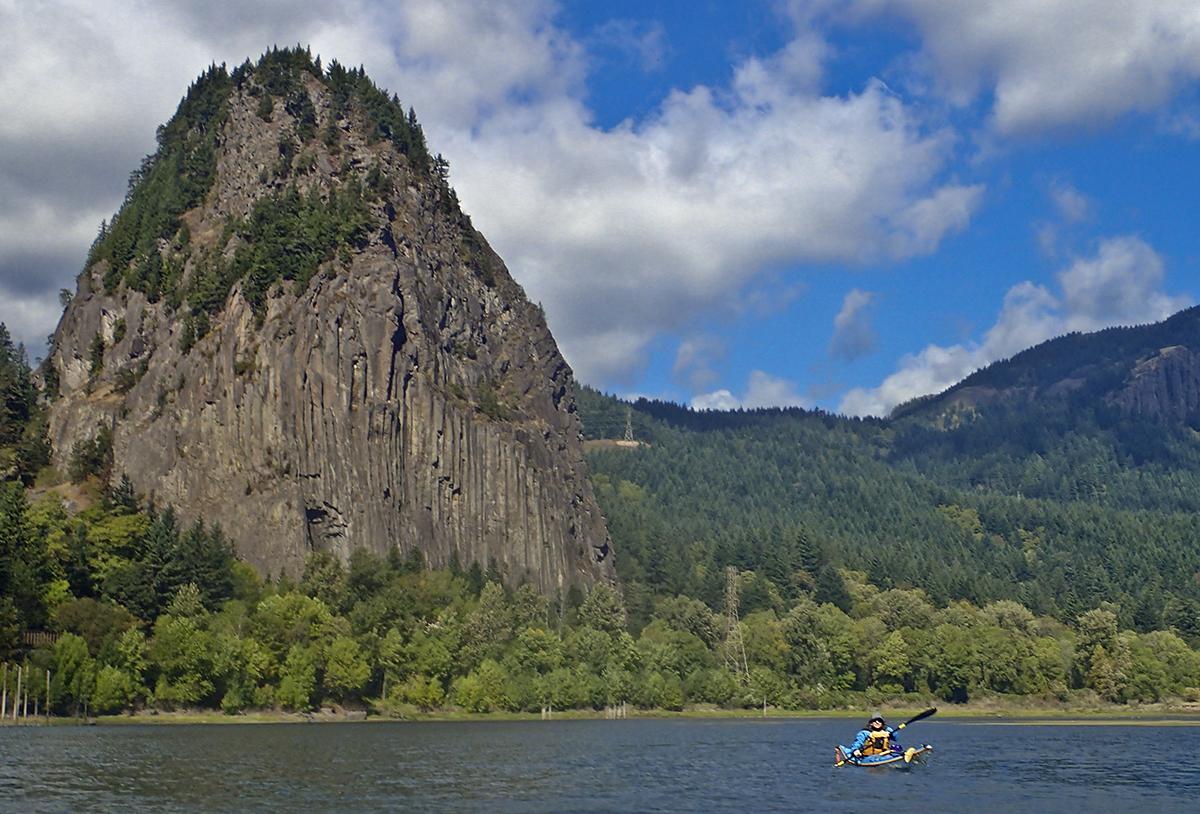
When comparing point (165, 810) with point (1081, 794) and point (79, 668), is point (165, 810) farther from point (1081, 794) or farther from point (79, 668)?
point (79, 668)

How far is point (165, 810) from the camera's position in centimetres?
7019

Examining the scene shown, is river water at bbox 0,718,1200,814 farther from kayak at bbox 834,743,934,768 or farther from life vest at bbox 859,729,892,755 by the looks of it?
life vest at bbox 859,729,892,755

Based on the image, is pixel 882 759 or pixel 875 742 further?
pixel 875 742

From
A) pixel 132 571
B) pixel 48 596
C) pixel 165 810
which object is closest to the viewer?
pixel 165 810

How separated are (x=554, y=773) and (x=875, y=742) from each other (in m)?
28.3

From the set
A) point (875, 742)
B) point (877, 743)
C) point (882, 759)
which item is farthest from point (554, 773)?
point (877, 743)

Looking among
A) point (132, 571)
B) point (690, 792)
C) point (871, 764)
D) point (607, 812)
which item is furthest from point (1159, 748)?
point (132, 571)

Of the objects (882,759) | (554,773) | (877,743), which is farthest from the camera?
(877,743)

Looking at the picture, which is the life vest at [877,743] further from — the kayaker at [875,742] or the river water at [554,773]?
the river water at [554,773]

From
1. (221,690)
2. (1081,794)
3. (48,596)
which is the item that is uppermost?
(48,596)

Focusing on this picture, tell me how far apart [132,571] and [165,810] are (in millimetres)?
117554

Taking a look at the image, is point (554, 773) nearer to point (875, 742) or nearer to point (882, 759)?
point (882, 759)

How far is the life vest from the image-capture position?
10750 cm

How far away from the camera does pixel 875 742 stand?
108 m
